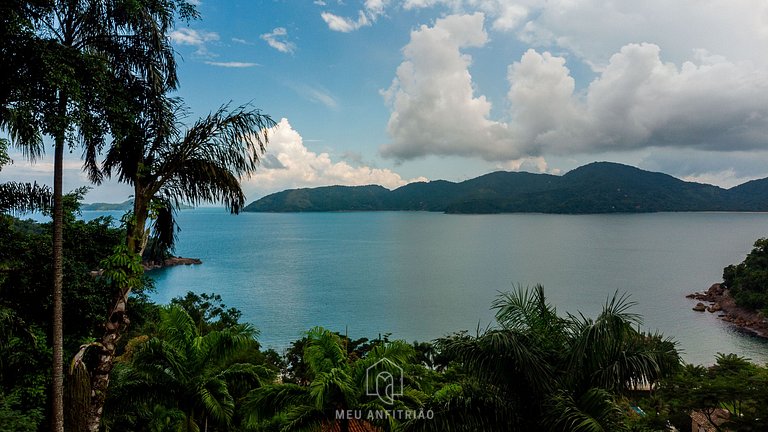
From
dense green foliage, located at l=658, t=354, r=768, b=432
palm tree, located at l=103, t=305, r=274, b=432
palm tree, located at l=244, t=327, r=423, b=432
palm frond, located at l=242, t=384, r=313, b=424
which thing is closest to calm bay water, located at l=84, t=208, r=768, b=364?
palm tree, located at l=103, t=305, r=274, b=432

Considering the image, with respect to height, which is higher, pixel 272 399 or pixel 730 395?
pixel 272 399

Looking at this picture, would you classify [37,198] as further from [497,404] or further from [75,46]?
[497,404]

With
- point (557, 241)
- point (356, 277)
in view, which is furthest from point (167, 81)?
point (557, 241)

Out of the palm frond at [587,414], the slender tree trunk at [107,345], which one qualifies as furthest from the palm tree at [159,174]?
the palm frond at [587,414]

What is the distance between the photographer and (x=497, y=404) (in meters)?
5.04

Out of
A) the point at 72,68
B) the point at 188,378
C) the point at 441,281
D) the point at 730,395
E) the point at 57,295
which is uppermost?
the point at 72,68

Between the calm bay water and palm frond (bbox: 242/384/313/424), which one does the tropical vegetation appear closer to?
palm frond (bbox: 242/384/313/424)

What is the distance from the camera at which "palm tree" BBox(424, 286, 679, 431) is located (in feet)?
15.9

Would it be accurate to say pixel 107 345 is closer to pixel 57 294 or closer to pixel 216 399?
pixel 57 294

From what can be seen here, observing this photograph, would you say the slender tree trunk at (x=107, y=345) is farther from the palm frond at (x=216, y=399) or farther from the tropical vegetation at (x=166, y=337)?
the palm frond at (x=216, y=399)

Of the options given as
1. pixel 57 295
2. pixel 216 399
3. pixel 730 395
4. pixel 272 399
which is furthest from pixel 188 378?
pixel 730 395

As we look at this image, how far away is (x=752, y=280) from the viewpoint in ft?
151

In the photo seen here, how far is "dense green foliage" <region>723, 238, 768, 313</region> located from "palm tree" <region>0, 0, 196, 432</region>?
5466cm

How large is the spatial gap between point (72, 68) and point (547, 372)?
6932mm
